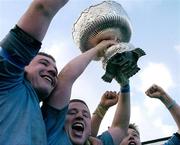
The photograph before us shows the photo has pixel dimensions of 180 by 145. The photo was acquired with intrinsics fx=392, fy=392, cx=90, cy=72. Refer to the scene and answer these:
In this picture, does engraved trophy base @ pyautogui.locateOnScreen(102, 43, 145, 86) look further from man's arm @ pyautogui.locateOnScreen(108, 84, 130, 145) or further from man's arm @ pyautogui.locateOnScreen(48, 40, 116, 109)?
man's arm @ pyautogui.locateOnScreen(108, 84, 130, 145)

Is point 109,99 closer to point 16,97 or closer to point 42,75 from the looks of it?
point 42,75

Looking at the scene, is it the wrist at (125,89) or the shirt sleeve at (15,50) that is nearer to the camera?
the shirt sleeve at (15,50)

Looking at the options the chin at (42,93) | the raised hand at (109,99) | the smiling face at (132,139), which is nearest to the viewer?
the chin at (42,93)

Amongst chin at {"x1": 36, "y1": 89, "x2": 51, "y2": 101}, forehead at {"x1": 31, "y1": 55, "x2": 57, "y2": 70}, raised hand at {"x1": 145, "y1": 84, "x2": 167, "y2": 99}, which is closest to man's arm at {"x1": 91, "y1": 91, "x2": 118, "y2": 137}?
raised hand at {"x1": 145, "y1": 84, "x2": 167, "y2": 99}

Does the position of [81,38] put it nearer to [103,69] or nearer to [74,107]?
[103,69]

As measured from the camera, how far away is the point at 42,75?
2195 millimetres

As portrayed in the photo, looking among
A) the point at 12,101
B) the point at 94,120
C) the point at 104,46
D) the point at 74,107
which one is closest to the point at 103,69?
the point at 104,46

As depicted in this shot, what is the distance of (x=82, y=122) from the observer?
8.48 ft

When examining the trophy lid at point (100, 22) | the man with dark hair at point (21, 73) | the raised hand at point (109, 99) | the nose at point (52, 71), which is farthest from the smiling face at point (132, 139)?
the man with dark hair at point (21, 73)

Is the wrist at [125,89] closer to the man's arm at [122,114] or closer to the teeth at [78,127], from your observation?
the man's arm at [122,114]

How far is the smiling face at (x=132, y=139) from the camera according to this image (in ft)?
11.1

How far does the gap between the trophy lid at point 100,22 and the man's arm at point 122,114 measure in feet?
1.49

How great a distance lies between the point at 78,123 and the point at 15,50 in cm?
88

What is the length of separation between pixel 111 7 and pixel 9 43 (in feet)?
4.24
